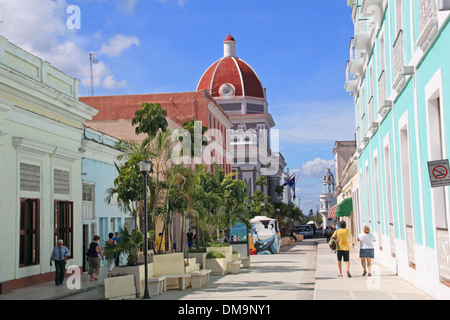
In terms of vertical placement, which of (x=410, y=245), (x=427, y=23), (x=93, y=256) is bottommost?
(x=93, y=256)

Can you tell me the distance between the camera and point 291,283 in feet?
54.7

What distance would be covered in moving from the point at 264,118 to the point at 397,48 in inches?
2488

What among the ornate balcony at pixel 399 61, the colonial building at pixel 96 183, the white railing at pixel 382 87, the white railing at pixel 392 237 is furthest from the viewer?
the colonial building at pixel 96 183

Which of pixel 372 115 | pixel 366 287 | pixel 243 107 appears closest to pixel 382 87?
pixel 372 115

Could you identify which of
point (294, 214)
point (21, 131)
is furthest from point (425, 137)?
point (294, 214)

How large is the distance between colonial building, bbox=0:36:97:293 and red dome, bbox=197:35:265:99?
180 feet

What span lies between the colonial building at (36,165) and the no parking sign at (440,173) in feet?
38.2

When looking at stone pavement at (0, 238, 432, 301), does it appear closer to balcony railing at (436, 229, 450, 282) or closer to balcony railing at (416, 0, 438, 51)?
balcony railing at (436, 229, 450, 282)

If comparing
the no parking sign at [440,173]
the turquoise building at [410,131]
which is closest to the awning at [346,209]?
the turquoise building at [410,131]

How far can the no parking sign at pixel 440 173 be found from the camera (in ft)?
24.8

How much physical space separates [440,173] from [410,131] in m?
5.08

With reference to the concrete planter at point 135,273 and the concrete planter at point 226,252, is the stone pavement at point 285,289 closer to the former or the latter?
the concrete planter at point 135,273

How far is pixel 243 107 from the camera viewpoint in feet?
249

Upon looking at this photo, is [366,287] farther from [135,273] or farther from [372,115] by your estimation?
[372,115]
